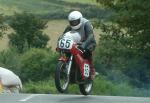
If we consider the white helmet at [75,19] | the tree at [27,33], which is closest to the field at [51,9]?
the tree at [27,33]

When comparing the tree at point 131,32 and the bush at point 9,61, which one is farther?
the bush at point 9,61

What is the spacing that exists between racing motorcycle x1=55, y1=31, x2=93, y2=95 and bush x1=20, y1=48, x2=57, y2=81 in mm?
37348

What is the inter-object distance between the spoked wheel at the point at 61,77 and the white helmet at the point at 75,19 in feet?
2.79

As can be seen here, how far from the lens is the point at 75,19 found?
13586mm

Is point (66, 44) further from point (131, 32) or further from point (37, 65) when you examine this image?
point (37, 65)

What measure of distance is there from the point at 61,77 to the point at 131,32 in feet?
76.8

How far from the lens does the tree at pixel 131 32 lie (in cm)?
3550

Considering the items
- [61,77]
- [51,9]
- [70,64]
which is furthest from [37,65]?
[61,77]

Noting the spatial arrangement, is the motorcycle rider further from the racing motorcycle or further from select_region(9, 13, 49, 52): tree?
select_region(9, 13, 49, 52): tree

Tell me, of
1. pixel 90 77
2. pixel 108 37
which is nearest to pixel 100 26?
pixel 108 37

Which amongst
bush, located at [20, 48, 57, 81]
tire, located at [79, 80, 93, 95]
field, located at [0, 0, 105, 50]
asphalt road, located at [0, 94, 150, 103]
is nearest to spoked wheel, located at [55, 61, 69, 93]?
asphalt road, located at [0, 94, 150, 103]

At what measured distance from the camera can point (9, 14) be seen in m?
85.1

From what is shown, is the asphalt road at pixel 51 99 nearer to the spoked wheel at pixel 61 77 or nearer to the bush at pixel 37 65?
the spoked wheel at pixel 61 77

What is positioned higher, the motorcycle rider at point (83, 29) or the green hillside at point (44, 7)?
the motorcycle rider at point (83, 29)
